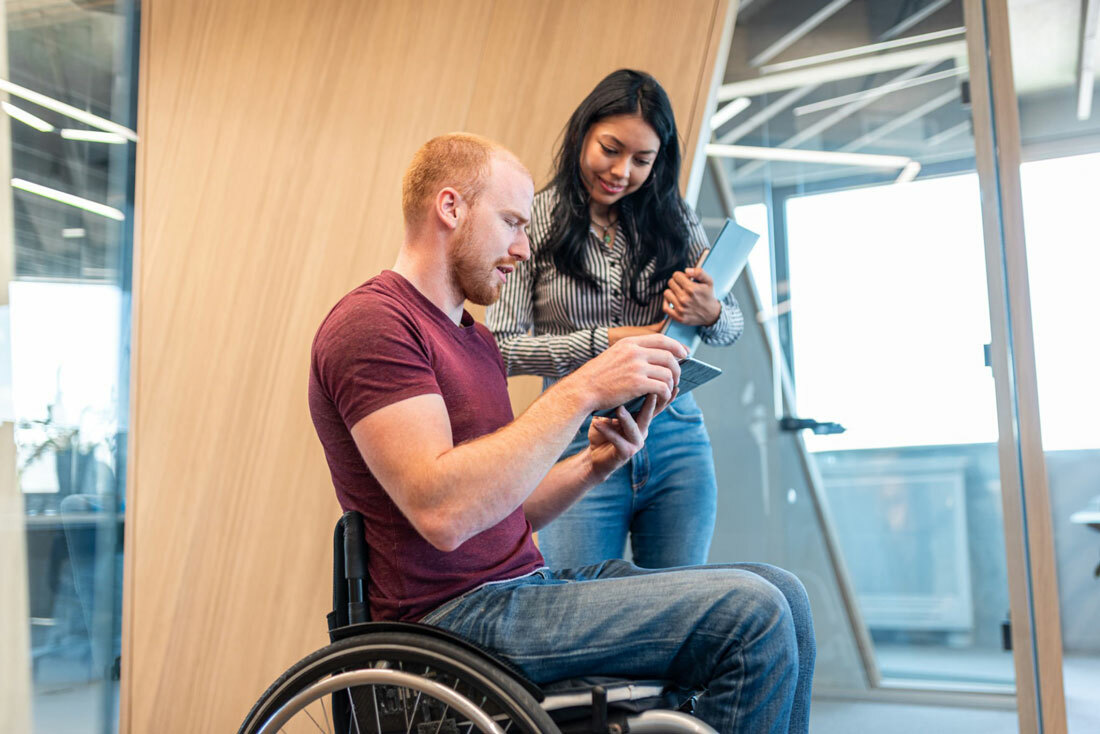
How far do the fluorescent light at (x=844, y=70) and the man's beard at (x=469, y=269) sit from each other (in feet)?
4.46

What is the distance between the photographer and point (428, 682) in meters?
1.15

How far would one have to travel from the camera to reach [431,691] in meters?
1.15

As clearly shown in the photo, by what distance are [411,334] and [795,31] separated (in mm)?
1750

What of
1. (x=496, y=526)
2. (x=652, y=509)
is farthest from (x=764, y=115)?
(x=496, y=526)

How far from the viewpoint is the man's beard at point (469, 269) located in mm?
1478

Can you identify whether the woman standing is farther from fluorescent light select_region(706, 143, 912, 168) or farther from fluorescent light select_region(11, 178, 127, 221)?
fluorescent light select_region(11, 178, 127, 221)

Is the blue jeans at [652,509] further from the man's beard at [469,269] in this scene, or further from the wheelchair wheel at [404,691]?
the wheelchair wheel at [404,691]

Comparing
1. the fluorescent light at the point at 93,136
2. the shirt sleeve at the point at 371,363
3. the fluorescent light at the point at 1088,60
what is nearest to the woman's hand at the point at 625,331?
the shirt sleeve at the point at 371,363

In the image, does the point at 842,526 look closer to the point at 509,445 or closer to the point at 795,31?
the point at 795,31

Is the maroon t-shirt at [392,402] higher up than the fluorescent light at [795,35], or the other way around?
the fluorescent light at [795,35]

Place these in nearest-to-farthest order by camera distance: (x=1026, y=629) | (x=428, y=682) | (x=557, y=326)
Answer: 1. (x=428, y=682)
2. (x=557, y=326)
3. (x=1026, y=629)

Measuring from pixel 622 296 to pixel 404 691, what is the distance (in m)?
1.02

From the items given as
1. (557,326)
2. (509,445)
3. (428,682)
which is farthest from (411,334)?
(557,326)

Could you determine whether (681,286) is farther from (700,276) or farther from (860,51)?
(860,51)
